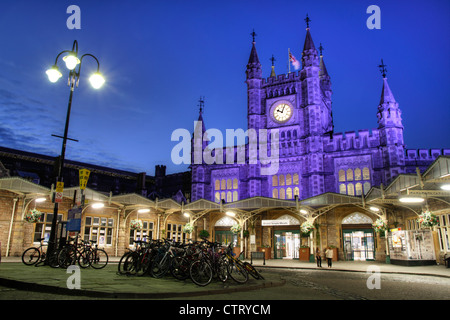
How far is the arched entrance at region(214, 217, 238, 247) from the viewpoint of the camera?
3397 centimetres

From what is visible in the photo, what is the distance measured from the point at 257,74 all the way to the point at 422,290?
3447cm

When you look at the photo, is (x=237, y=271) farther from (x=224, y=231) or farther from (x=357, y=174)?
(x=357, y=174)

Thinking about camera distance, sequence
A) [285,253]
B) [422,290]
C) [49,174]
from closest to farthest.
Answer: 1. [422,290]
2. [285,253]
3. [49,174]

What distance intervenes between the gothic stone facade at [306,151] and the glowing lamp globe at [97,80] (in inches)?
1022

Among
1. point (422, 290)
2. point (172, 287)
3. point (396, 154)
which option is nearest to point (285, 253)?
point (396, 154)

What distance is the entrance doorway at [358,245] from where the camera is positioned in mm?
28172

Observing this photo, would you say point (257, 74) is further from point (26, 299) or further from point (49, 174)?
point (26, 299)

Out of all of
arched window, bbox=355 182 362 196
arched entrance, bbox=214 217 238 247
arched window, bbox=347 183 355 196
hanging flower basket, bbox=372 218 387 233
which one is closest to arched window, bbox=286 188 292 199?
arched window, bbox=347 183 355 196

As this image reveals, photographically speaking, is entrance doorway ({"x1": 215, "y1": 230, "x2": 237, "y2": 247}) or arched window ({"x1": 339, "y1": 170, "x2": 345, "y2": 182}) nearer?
entrance doorway ({"x1": 215, "y1": 230, "x2": 237, "y2": 247})

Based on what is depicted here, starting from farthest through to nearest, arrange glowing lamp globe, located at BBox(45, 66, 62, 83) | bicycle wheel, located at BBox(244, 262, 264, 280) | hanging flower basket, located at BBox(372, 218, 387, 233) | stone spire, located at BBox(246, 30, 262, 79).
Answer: stone spire, located at BBox(246, 30, 262, 79), hanging flower basket, located at BBox(372, 218, 387, 233), glowing lamp globe, located at BBox(45, 66, 62, 83), bicycle wheel, located at BBox(244, 262, 264, 280)

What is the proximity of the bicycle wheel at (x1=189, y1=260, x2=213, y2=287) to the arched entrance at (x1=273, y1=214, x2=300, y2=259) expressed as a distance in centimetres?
2219

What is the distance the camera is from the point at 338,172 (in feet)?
115

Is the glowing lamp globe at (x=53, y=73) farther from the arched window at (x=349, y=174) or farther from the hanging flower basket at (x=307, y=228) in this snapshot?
the arched window at (x=349, y=174)

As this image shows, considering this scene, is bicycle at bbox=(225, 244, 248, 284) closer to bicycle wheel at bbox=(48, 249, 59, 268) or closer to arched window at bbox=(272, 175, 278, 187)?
bicycle wheel at bbox=(48, 249, 59, 268)
